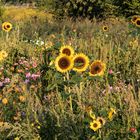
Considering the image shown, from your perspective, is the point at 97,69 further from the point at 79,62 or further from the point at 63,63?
the point at 63,63

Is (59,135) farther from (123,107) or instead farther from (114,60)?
(114,60)

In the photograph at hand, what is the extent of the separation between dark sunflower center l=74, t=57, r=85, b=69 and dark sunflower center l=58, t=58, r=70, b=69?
0.38ft

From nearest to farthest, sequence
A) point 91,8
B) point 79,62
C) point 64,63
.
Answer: point 64,63
point 79,62
point 91,8

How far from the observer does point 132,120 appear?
3150 millimetres

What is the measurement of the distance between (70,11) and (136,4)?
2912 millimetres

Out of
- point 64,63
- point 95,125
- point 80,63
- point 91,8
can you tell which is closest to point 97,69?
point 80,63

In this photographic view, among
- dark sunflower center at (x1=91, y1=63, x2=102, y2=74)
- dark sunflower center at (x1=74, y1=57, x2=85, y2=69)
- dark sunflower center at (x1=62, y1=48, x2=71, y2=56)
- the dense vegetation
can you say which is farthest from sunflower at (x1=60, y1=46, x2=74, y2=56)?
the dense vegetation

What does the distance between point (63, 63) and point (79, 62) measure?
171 mm

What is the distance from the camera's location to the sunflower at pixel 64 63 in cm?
346

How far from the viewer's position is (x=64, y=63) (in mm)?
3496

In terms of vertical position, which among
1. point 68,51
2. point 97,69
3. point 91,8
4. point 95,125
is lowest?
point 95,125

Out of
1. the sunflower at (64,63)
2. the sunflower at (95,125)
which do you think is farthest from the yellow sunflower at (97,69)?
the sunflower at (95,125)

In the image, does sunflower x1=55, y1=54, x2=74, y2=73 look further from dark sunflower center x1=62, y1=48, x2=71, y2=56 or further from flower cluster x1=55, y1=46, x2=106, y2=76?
dark sunflower center x1=62, y1=48, x2=71, y2=56

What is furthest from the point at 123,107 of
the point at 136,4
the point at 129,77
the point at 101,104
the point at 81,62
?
the point at 136,4
